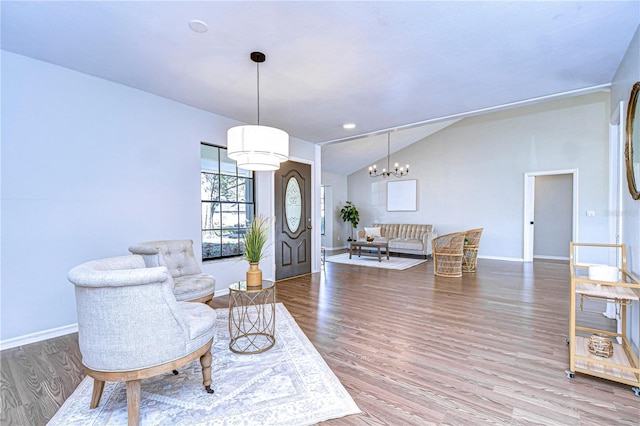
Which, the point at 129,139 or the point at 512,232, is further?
the point at 512,232

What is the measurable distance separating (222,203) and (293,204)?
1.53 m

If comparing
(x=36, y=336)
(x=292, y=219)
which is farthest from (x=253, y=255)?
(x=292, y=219)

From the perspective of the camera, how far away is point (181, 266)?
10.6ft

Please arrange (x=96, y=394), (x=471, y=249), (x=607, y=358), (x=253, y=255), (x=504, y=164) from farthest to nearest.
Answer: (x=504, y=164), (x=471, y=249), (x=253, y=255), (x=607, y=358), (x=96, y=394)

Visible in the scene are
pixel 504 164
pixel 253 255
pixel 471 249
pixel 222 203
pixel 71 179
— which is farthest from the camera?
pixel 504 164

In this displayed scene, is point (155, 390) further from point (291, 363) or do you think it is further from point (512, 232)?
point (512, 232)

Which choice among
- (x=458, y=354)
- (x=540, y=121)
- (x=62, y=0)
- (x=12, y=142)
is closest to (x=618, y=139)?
(x=458, y=354)

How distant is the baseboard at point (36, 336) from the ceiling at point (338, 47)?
2.60 meters

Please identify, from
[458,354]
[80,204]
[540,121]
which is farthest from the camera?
[540,121]

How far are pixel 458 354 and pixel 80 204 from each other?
12.9 ft

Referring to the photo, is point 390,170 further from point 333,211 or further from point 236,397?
point 236,397

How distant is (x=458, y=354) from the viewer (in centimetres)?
246

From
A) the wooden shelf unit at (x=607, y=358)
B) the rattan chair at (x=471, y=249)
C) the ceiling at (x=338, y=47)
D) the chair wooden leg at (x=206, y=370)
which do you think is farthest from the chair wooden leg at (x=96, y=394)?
the rattan chair at (x=471, y=249)

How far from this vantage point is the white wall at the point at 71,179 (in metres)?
2.64
